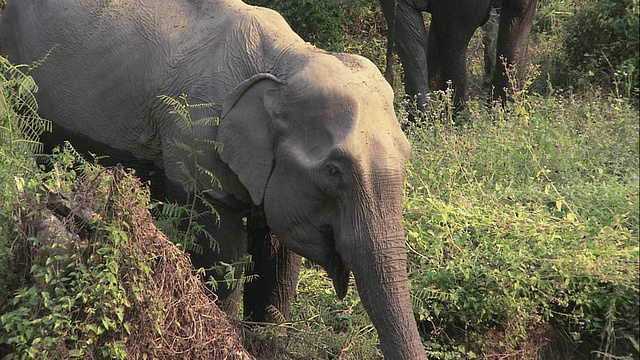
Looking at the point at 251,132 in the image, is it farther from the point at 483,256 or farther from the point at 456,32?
the point at 456,32

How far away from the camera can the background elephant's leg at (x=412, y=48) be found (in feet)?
29.4

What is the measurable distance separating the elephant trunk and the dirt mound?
0.83m

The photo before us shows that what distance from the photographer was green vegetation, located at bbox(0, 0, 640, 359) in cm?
485

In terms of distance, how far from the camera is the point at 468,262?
5.96 m

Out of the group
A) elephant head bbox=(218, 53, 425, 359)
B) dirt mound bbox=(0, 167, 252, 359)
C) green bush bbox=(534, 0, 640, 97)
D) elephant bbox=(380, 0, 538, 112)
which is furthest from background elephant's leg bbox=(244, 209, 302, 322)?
elephant bbox=(380, 0, 538, 112)

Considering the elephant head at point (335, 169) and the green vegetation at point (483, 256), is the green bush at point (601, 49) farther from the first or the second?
the elephant head at point (335, 169)

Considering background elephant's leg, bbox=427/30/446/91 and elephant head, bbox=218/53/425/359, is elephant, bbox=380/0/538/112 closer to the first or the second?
background elephant's leg, bbox=427/30/446/91

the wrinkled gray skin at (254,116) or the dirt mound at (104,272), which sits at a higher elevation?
the wrinkled gray skin at (254,116)

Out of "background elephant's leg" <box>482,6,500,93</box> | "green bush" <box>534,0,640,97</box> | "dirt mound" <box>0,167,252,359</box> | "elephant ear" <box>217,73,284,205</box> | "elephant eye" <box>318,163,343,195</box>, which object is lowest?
"dirt mound" <box>0,167,252,359</box>

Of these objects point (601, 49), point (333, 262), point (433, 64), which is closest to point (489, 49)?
point (433, 64)

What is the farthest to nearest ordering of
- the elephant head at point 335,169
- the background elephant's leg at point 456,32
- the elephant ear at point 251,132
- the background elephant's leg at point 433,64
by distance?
the background elephant's leg at point 433,64, the background elephant's leg at point 456,32, the elephant ear at point 251,132, the elephant head at point 335,169

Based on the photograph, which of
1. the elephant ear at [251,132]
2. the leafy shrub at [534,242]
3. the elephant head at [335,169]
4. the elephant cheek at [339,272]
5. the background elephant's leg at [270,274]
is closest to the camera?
the elephant head at [335,169]

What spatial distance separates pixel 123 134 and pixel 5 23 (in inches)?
51.0

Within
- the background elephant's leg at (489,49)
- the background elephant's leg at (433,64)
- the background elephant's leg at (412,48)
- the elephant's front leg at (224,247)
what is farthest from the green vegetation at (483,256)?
the background elephant's leg at (489,49)
